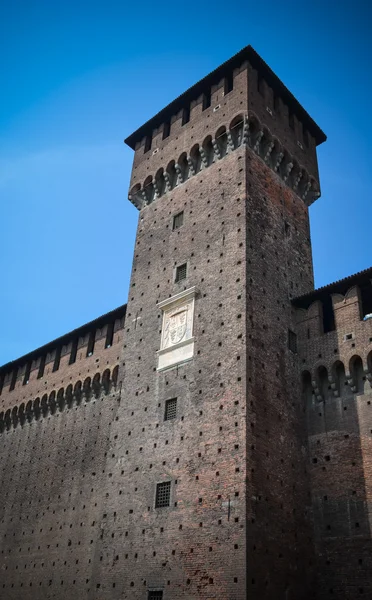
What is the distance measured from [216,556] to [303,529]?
7.76 ft

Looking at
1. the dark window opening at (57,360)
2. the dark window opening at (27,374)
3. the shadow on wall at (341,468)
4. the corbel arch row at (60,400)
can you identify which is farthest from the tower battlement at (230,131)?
the dark window opening at (27,374)

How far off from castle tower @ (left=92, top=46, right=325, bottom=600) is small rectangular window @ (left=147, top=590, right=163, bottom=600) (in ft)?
0.20

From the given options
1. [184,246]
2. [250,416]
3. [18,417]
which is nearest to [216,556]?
[250,416]

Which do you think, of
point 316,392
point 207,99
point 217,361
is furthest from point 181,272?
point 207,99

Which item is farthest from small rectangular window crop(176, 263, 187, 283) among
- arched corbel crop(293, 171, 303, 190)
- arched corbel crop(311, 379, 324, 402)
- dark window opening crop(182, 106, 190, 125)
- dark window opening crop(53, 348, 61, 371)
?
dark window opening crop(53, 348, 61, 371)

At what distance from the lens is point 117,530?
44.5 feet

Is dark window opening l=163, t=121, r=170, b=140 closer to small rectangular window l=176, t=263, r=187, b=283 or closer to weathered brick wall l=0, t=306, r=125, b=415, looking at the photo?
small rectangular window l=176, t=263, r=187, b=283

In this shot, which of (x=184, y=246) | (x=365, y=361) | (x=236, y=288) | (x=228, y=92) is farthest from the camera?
(x=228, y=92)

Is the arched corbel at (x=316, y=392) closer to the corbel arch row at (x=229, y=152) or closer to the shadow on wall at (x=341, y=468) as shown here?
the shadow on wall at (x=341, y=468)

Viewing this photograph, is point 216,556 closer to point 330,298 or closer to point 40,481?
point 330,298

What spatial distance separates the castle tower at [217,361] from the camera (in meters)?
11.7

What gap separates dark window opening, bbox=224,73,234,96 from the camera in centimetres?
1830

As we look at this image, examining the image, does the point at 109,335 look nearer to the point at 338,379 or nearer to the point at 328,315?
the point at 328,315

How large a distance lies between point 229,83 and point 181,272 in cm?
685
